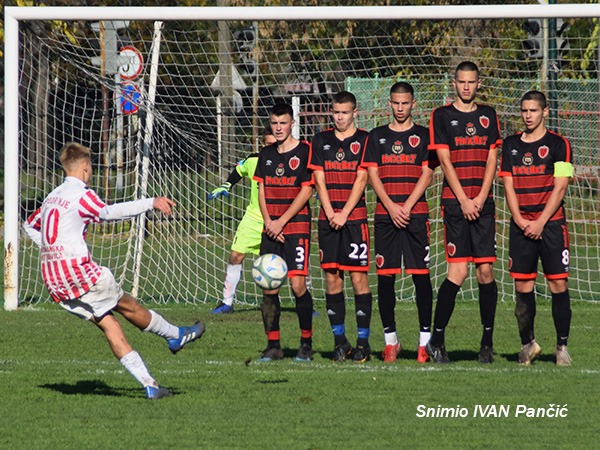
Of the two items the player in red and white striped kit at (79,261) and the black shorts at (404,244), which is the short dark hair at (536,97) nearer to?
the black shorts at (404,244)

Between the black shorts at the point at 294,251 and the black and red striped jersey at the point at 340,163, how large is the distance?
0.26m

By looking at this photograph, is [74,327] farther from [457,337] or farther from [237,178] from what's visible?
[457,337]

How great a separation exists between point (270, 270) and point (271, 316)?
1.73ft

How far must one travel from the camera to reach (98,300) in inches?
286

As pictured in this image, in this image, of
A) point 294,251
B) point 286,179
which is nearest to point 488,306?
point 294,251


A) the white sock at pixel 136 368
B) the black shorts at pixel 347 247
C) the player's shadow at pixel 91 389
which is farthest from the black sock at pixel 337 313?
the white sock at pixel 136 368

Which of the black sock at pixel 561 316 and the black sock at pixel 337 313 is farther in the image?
the black sock at pixel 337 313

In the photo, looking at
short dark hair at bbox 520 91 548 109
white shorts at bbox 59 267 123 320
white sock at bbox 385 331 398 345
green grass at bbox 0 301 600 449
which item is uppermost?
short dark hair at bbox 520 91 548 109

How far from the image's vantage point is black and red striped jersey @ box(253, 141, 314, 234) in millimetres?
8680

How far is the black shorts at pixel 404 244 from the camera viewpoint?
848 cm

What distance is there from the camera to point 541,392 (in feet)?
24.1

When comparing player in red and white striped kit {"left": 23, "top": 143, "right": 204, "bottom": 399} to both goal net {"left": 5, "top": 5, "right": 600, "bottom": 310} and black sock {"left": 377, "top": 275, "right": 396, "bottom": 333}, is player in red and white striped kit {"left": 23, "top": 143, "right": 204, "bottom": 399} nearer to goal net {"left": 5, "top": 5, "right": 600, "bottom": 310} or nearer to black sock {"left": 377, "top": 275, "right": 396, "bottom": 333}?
black sock {"left": 377, "top": 275, "right": 396, "bottom": 333}

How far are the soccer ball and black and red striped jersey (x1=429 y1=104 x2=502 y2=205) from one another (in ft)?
4.16

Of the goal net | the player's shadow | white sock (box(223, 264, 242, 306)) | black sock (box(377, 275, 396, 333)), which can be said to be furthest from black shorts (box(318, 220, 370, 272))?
the goal net
